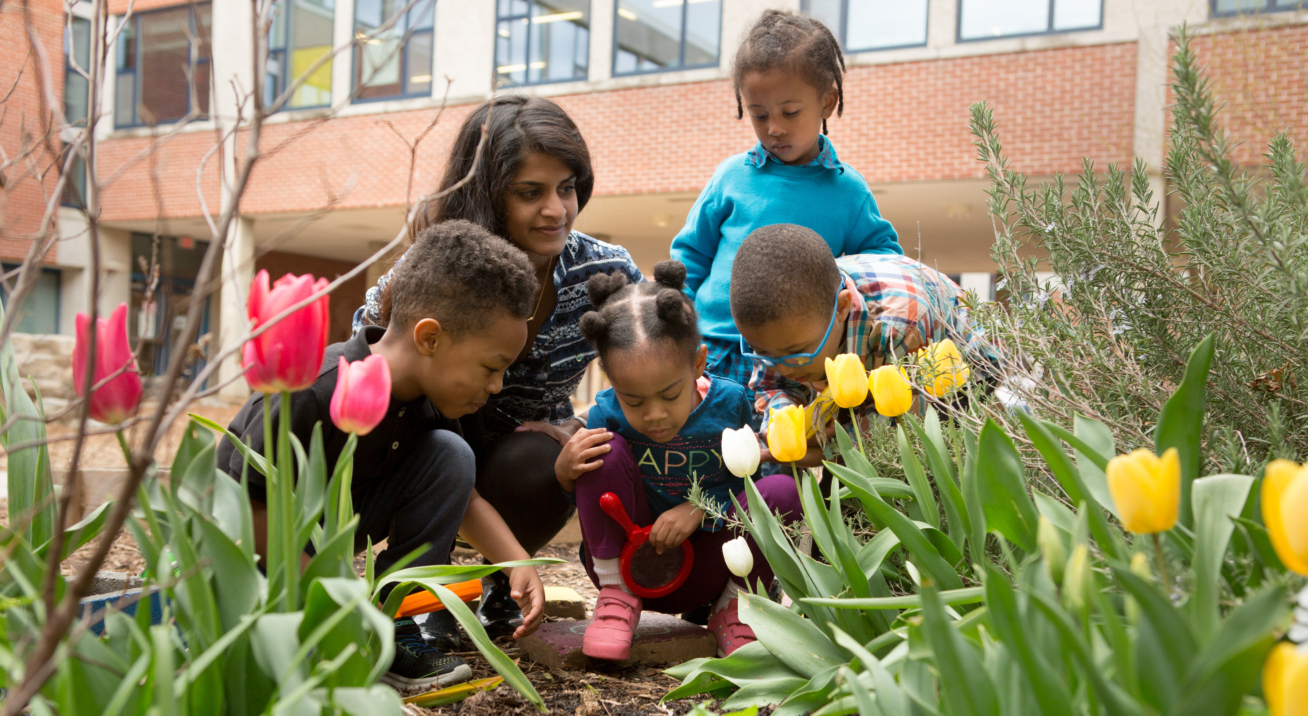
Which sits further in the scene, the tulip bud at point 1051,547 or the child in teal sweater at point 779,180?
the child in teal sweater at point 779,180

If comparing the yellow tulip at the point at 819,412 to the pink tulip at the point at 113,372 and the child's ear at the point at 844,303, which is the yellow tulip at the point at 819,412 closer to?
the child's ear at the point at 844,303

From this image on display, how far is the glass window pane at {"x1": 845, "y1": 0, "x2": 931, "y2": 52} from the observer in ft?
32.8

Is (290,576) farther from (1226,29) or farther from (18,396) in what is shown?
(1226,29)

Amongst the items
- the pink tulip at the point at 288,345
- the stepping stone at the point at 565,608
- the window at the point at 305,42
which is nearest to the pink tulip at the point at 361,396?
the pink tulip at the point at 288,345

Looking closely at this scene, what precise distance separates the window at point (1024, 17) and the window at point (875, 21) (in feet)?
1.62

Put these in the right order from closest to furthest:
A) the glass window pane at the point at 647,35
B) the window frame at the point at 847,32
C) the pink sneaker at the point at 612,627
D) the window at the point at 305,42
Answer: the pink sneaker at the point at 612,627, the window frame at the point at 847,32, the glass window pane at the point at 647,35, the window at the point at 305,42

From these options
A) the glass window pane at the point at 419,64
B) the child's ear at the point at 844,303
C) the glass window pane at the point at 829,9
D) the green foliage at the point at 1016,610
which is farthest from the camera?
the glass window pane at the point at 419,64

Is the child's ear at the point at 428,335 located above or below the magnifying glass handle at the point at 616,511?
above

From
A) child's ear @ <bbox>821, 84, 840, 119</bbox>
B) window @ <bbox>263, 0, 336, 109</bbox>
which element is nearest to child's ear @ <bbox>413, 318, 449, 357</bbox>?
child's ear @ <bbox>821, 84, 840, 119</bbox>

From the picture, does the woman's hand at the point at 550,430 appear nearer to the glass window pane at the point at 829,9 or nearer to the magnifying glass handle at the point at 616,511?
the magnifying glass handle at the point at 616,511

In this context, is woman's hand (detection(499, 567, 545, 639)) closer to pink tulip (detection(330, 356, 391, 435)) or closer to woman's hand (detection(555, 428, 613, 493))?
woman's hand (detection(555, 428, 613, 493))

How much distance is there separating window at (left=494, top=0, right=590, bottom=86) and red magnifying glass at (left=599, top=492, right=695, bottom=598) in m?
10.7

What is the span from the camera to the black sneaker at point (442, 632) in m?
2.14

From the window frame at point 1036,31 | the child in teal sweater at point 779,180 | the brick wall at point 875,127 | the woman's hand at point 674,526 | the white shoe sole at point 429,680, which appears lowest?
the white shoe sole at point 429,680
